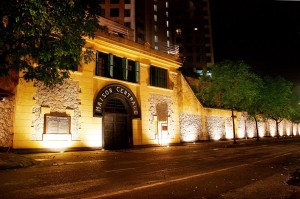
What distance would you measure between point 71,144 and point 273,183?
594 inches

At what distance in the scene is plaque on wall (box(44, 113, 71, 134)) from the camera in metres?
17.6

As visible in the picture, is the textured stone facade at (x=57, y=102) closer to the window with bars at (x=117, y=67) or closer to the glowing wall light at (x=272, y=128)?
the window with bars at (x=117, y=67)

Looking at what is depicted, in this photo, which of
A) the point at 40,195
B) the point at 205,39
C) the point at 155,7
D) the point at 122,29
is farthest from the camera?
the point at 205,39

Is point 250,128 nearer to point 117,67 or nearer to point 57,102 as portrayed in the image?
point 117,67

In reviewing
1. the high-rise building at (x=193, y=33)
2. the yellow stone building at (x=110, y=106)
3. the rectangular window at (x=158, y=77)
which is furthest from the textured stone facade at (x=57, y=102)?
the high-rise building at (x=193, y=33)

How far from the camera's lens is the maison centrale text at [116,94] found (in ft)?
68.4

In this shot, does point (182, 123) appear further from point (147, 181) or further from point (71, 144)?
point (147, 181)

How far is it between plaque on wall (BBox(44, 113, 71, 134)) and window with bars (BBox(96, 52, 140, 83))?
16.0 ft

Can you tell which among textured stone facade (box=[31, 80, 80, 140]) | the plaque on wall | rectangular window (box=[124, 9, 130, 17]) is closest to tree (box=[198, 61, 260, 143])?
textured stone facade (box=[31, 80, 80, 140])

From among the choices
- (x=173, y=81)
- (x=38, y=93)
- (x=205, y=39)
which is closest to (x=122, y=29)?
(x=173, y=81)

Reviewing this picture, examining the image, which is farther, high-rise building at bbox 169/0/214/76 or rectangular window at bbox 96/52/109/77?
high-rise building at bbox 169/0/214/76

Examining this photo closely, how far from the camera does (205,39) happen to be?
94250 millimetres

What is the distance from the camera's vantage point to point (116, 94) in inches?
875

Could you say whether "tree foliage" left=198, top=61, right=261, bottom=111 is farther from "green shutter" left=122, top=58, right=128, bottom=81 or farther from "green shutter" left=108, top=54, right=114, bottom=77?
"green shutter" left=108, top=54, right=114, bottom=77
